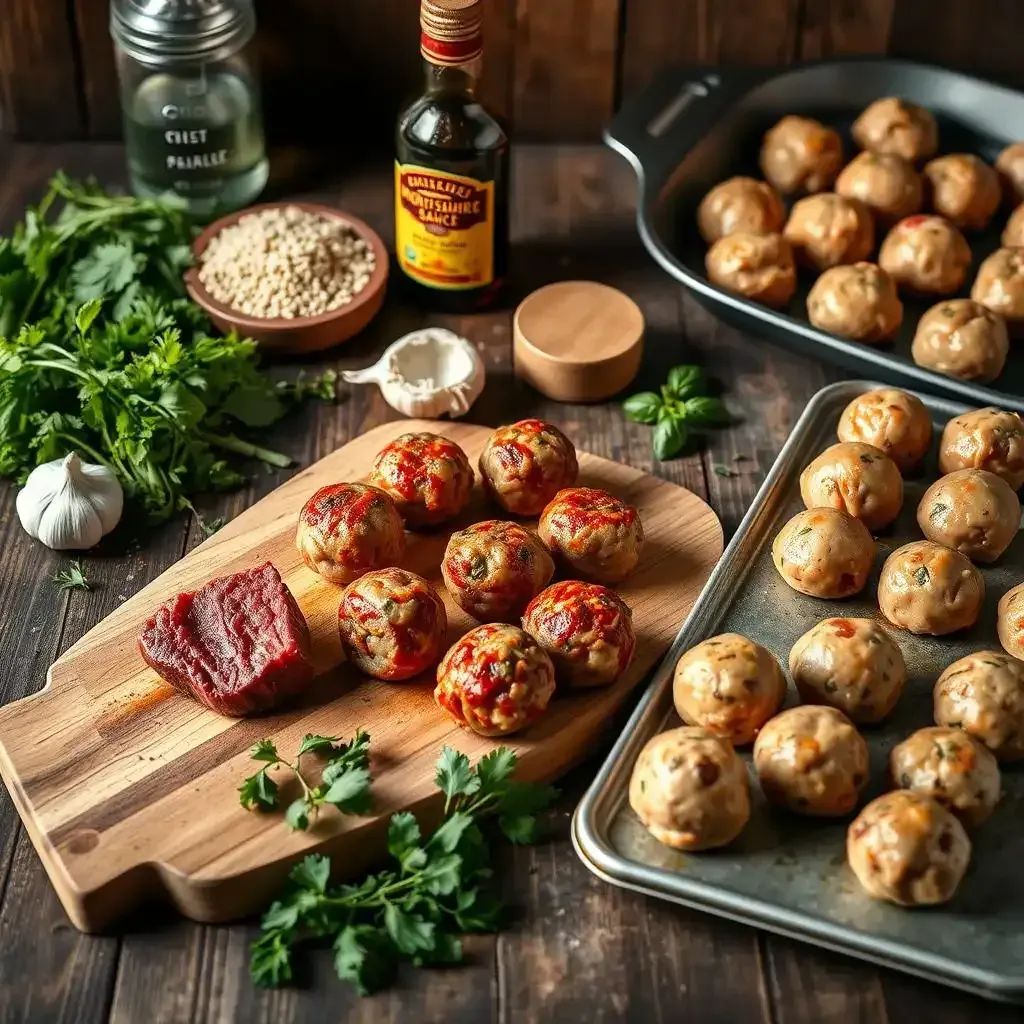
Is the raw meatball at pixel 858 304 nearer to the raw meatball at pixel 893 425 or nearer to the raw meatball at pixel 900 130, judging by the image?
the raw meatball at pixel 893 425

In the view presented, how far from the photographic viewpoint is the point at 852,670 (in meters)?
2.28

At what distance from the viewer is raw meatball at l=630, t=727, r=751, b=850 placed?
2092 mm

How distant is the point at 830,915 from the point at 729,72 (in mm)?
2112

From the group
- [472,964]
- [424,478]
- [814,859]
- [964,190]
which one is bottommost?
[472,964]

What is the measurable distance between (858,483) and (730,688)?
0.56 metres

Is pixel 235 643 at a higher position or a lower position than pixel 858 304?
lower

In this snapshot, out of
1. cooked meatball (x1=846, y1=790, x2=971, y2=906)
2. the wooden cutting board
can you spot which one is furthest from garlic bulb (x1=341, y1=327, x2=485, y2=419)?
cooked meatball (x1=846, y1=790, x2=971, y2=906)

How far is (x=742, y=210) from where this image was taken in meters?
3.23

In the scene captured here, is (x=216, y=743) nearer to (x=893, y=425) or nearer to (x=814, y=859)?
(x=814, y=859)

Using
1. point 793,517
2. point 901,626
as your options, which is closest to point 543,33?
point 793,517

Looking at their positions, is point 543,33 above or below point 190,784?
above

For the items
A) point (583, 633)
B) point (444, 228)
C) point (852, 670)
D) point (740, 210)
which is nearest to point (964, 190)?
point (740, 210)

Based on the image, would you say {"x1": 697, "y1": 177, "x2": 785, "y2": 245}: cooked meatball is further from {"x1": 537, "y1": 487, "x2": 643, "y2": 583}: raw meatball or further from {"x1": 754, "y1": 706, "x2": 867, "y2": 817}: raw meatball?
{"x1": 754, "y1": 706, "x2": 867, "y2": 817}: raw meatball

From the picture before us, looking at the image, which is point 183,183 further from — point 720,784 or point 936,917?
point 936,917
